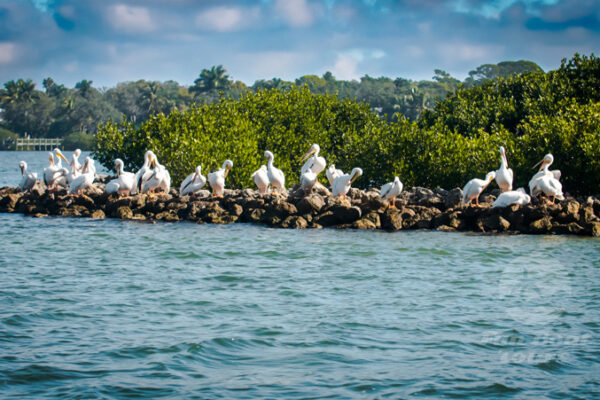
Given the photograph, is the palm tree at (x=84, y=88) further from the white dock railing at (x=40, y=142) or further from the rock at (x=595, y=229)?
Result: the rock at (x=595, y=229)

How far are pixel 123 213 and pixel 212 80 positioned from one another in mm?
85098

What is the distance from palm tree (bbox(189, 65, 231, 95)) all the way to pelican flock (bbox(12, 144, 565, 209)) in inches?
3074

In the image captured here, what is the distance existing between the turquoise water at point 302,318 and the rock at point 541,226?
541 millimetres

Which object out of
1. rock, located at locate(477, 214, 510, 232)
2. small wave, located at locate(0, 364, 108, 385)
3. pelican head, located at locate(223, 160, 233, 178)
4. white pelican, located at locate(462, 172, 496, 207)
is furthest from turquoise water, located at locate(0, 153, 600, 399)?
pelican head, located at locate(223, 160, 233, 178)

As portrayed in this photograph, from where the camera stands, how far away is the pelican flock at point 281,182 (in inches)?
913

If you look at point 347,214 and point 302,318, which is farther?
point 347,214

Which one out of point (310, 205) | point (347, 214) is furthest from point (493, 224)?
point (310, 205)

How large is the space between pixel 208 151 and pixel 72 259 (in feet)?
44.0

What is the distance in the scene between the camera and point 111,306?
1324 centimetres

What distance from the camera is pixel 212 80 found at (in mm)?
109125

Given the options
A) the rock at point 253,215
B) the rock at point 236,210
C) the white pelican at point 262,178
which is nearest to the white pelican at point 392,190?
the rock at point 253,215

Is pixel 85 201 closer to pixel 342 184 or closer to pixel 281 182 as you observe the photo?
pixel 281 182

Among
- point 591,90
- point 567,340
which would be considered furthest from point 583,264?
point 591,90

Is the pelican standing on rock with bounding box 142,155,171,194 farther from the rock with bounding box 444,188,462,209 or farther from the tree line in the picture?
the tree line
